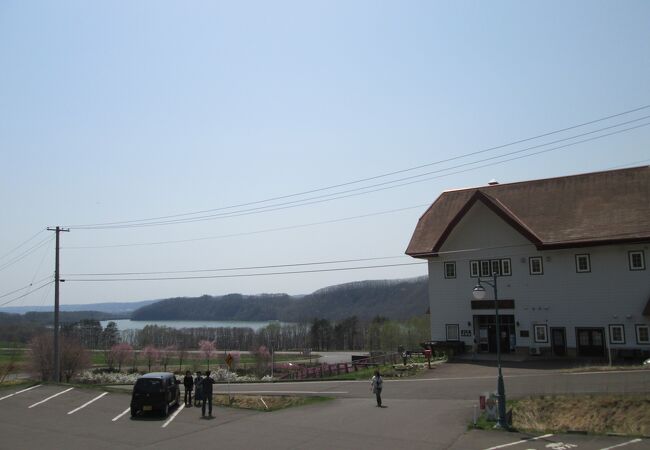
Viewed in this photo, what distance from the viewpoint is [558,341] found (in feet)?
108

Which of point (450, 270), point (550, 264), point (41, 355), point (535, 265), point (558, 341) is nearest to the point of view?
point (558, 341)

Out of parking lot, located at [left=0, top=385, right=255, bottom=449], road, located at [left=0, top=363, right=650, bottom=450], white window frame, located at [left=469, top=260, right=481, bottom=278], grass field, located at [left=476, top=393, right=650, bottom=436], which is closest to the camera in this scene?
road, located at [left=0, top=363, right=650, bottom=450]

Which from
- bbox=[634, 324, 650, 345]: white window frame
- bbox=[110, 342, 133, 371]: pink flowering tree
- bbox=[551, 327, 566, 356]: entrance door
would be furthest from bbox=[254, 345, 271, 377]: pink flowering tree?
bbox=[634, 324, 650, 345]: white window frame

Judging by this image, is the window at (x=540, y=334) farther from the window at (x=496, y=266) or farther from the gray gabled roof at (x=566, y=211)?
the gray gabled roof at (x=566, y=211)

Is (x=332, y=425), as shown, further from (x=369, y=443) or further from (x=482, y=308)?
(x=482, y=308)

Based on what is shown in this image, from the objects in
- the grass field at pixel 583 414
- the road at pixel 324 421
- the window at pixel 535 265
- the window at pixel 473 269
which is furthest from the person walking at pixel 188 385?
the window at pixel 535 265

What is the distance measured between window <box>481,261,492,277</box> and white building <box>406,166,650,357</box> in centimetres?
6

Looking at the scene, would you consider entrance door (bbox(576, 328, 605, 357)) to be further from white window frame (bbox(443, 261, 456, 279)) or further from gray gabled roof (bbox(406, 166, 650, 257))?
white window frame (bbox(443, 261, 456, 279))

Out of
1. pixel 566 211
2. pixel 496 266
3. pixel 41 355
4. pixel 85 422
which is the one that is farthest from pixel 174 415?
pixel 41 355

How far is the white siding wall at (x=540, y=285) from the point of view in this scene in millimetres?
30812

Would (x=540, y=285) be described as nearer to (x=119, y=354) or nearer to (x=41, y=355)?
(x=41, y=355)

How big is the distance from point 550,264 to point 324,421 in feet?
70.2

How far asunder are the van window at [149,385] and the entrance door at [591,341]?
967 inches

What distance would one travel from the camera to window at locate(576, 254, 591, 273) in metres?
32.0
